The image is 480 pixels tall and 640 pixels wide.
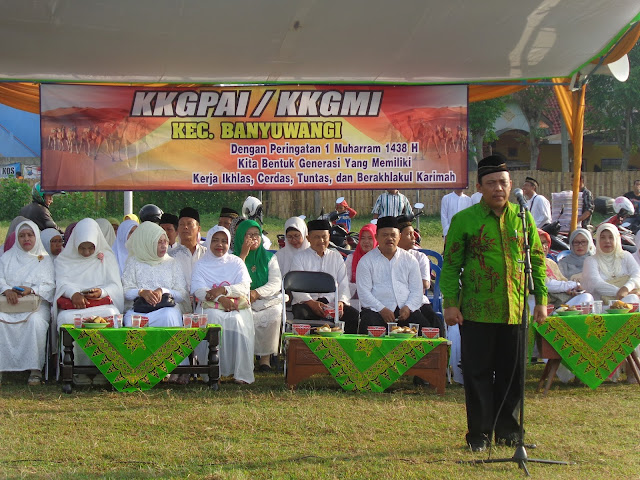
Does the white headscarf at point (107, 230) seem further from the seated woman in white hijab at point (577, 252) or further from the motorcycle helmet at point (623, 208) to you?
the motorcycle helmet at point (623, 208)

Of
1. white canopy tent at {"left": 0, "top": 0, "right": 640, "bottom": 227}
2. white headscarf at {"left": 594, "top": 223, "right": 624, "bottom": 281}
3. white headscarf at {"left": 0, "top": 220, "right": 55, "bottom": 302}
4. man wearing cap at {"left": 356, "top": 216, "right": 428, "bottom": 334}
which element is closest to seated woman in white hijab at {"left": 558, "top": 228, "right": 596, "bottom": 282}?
white headscarf at {"left": 594, "top": 223, "right": 624, "bottom": 281}

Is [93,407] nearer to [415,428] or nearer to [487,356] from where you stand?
[415,428]

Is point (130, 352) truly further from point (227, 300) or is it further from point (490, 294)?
point (490, 294)

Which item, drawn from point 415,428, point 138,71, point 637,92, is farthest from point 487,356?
point 637,92

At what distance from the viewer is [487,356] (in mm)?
5113

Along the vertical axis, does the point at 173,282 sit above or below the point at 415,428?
above

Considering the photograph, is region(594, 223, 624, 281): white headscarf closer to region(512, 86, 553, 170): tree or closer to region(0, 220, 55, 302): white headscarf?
region(0, 220, 55, 302): white headscarf

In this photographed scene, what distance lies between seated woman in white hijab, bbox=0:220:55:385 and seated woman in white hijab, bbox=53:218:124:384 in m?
0.11

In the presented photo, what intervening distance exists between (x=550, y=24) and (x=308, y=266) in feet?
10.9

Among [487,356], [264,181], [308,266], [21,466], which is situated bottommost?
[21,466]

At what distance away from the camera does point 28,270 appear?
7.36 metres

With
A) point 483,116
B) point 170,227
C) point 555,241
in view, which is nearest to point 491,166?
point 170,227

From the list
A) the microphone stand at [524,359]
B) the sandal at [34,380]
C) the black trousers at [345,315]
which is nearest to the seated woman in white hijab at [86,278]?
the sandal at [34,380]

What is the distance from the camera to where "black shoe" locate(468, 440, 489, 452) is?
5047 mm
